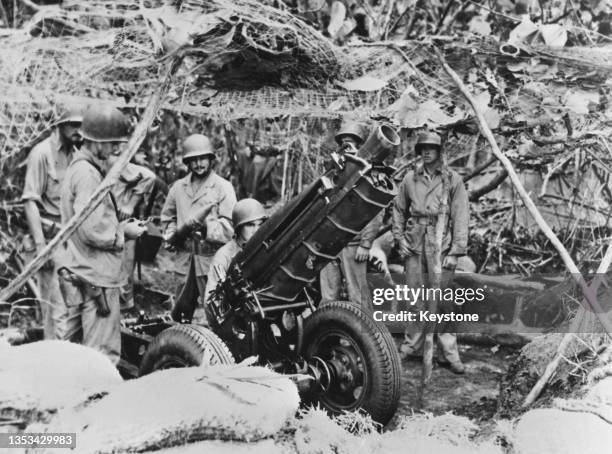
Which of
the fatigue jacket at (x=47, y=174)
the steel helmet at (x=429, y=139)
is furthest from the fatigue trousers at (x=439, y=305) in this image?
the fatigue jacket at (x=47, y=174)

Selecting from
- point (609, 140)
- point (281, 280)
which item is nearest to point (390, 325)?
point (281, 280)

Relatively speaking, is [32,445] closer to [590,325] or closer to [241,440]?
[241,440]

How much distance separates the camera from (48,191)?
6215 mm

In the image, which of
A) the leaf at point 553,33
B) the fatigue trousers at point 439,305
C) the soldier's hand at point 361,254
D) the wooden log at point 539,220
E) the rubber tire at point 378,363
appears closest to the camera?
the wooden log at point 539,220

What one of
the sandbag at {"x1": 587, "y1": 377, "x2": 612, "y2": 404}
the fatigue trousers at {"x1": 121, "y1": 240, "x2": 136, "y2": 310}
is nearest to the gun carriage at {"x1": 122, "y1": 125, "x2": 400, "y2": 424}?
the sandbag at {"x1": 587, "y1": 377, "x2": 612, "y2": 404}

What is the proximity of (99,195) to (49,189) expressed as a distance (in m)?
2.43

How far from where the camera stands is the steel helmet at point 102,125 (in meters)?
5.11

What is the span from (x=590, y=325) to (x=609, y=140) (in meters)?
1.36

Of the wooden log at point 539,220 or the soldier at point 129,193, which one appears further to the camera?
the soldier at point 129,193

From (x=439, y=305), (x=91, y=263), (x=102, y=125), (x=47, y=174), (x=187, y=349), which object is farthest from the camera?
(x=439, y=305)

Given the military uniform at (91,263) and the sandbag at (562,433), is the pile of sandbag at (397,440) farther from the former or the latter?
the military uniform at (91,263)

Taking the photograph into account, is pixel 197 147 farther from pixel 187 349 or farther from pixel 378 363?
pixel 378 363

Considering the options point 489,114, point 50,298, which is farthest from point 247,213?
point 50,298

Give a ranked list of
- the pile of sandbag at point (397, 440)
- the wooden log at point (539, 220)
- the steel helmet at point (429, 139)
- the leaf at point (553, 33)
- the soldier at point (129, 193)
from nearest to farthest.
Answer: the pile of sandbag at point (397, 440)
the wooden log at point (539, 220)
the leaf at point (553, 33)
the soldier at point (129, 193)
the steel helmet at point (429, 139)
